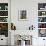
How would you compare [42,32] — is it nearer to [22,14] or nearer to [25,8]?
[22,14]

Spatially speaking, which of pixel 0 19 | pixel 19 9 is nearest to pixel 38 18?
pixel 19 9

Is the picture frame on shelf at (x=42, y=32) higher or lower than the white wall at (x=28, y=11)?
lower

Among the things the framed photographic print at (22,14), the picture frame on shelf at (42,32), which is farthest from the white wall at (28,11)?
the picture frame on shelf at (42,32)

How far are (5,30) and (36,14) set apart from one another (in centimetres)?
183

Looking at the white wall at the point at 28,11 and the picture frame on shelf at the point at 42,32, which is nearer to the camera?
the white wall at the point at 28,11

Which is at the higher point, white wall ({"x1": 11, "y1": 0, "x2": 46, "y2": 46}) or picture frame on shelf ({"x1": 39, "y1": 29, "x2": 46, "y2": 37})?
white wall ({"x1": 11, "y1": 0, "x2": 46, "y2": 46})

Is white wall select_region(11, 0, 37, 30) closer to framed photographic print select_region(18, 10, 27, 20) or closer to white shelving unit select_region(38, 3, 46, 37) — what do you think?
framed photographic print select_region(18, 10, 27, 20)

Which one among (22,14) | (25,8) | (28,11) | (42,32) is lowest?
(42,32)

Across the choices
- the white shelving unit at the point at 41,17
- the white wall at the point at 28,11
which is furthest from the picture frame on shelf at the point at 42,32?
the white wall at the point at 28,11

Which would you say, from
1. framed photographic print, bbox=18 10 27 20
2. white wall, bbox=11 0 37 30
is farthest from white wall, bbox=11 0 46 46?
framed photographic print, bbox=18 10 27 20

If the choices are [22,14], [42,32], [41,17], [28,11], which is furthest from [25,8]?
[42,32]

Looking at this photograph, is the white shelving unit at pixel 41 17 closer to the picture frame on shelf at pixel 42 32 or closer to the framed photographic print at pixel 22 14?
the picture frame on shelf at pixel 42 32

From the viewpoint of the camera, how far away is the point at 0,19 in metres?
6.23

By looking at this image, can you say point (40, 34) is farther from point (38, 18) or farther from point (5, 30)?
point (5, 30)
